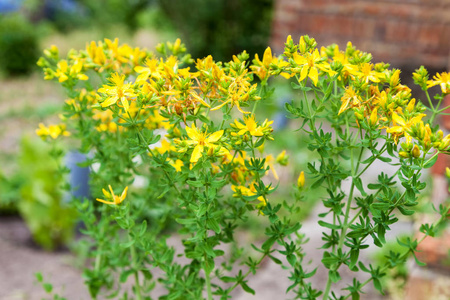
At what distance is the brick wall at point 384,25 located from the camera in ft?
17.0

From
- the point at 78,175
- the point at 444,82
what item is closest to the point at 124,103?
the point at 444,82

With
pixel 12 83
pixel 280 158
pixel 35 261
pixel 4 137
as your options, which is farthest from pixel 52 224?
pixel 12 83

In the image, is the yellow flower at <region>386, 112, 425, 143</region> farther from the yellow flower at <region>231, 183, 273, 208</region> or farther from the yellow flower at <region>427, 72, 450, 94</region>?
the yellow flower at <region>231, 183, 273, 208</region>

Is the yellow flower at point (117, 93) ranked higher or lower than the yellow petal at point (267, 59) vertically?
lower

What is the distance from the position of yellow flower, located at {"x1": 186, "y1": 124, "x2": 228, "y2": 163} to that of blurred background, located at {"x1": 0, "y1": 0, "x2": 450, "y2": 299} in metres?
0.39

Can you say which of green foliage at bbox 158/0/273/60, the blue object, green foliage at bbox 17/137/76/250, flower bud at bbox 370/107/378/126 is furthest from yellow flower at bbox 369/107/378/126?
green foliage at bbox 158/0/273/60

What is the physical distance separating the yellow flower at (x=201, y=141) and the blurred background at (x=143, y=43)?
0.39 metres

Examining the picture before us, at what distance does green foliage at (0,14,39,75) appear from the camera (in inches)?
351

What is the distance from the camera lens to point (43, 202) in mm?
3238

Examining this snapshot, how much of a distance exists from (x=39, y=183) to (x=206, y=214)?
7.47ft

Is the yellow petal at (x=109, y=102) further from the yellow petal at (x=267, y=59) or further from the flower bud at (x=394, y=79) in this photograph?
the flower bud at (x=394, y=79)

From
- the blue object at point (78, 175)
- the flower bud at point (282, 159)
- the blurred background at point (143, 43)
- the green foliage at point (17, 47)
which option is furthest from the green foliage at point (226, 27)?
the flower bud at point (282, 159)

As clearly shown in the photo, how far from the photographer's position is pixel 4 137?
236 inches

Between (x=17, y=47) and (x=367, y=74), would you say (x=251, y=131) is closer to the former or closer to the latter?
(x=367, y=74)
